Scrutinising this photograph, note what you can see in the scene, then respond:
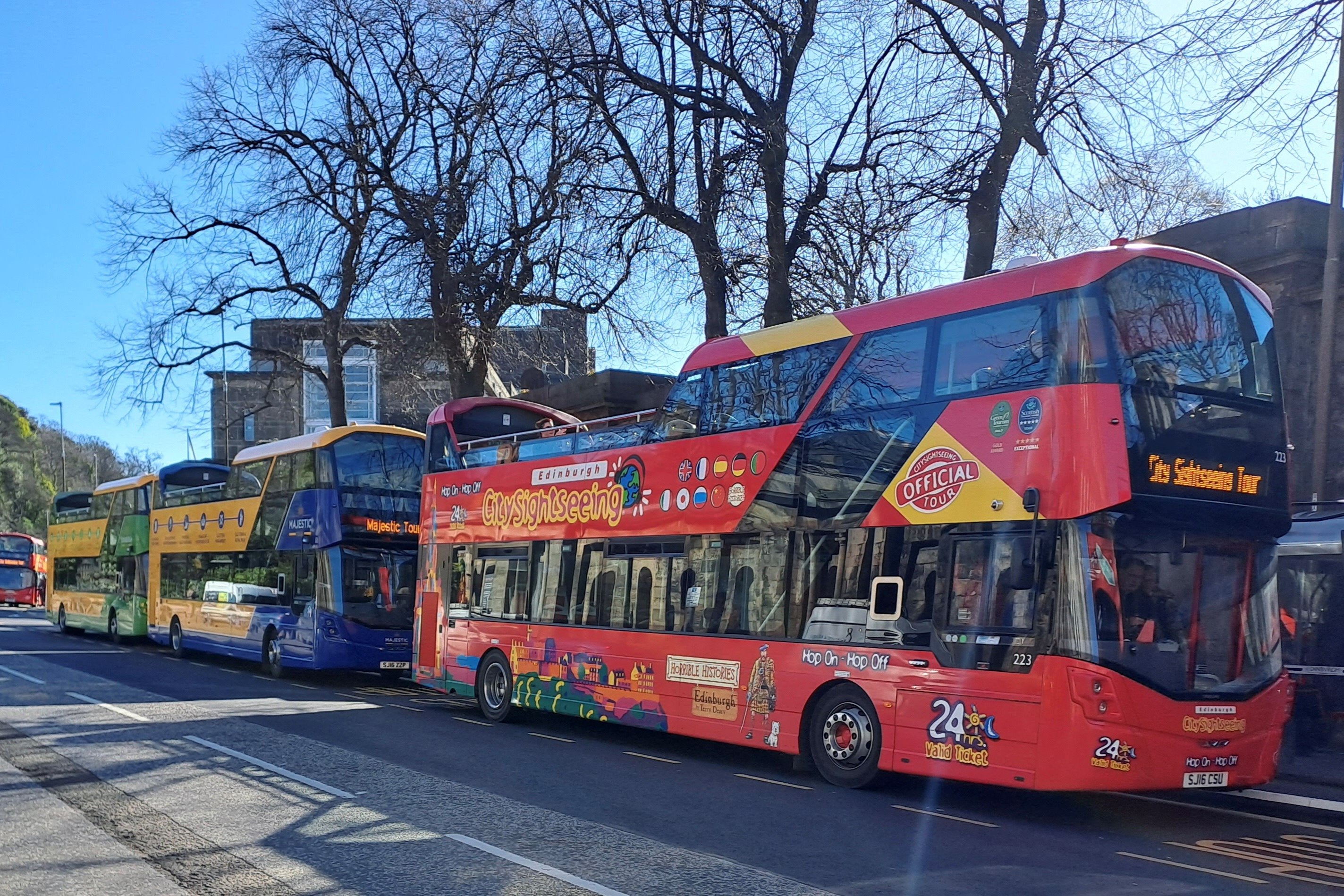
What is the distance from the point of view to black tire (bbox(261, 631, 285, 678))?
70.7 ft

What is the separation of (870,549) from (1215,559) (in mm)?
2731

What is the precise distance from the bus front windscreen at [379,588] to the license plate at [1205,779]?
13.6 m

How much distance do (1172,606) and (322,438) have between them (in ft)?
49.8

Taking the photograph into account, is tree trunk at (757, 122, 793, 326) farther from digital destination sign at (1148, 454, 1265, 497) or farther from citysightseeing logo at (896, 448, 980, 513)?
digital destination sign at (1148, 454, 1265, 497)

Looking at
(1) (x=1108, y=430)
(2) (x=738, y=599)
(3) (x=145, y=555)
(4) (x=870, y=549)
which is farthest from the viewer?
(3) (x=145, y=555)

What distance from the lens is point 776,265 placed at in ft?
55.8

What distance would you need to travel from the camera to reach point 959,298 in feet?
32.5

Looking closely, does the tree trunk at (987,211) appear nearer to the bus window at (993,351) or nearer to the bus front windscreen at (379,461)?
the bus window at (993,351)

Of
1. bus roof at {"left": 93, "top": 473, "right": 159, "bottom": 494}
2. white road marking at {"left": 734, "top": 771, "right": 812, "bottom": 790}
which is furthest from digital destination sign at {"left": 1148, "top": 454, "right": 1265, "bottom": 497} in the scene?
bus roof at {"left": 93, "top": 473, "right": 159, "bottom": 494}

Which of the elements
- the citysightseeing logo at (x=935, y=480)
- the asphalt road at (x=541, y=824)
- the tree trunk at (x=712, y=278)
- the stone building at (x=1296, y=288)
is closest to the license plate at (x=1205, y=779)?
the asphalt road at (x=541, y=824)

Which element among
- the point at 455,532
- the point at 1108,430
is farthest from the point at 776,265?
the point at 1108,430

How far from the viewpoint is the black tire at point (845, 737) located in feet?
33.2

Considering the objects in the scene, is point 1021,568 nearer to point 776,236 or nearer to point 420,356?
point 776,236

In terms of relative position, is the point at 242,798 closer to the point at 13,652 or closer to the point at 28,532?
the point at 13,652
